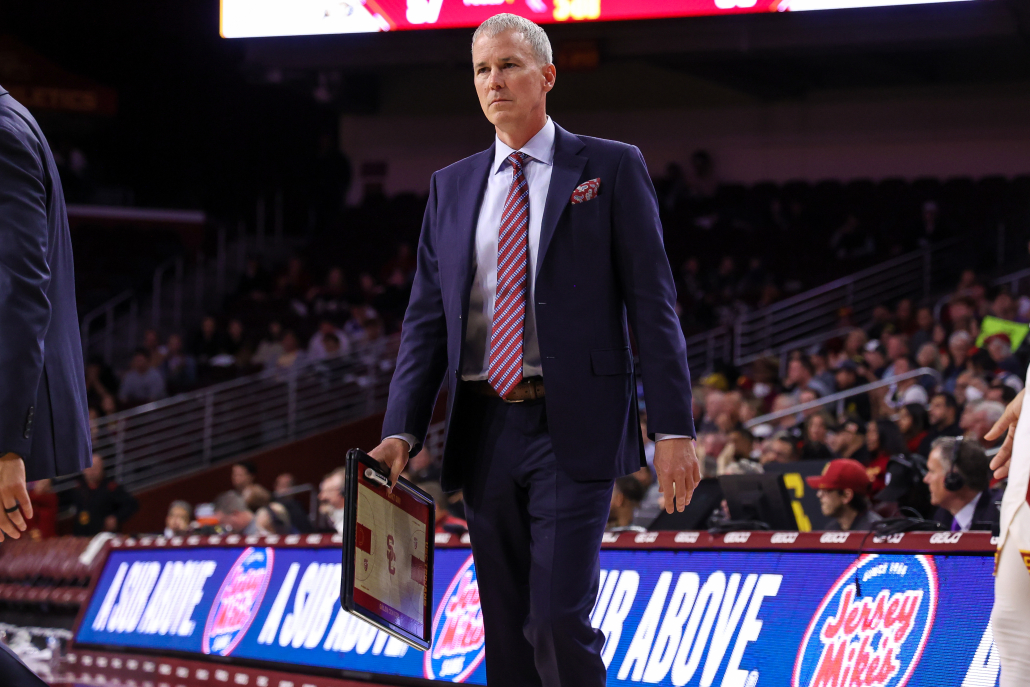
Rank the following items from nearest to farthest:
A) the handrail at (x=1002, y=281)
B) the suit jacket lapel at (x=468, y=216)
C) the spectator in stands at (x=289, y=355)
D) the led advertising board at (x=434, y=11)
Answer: the suit jacket lapel at (x=468, y=216)
the led advertising board at (x=434, y=11)
the handrail at (x=1002, y=281)
the spectator in stands at (x=289, y=355)

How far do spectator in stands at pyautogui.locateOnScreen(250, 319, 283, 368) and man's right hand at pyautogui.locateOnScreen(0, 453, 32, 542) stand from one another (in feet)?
39.6

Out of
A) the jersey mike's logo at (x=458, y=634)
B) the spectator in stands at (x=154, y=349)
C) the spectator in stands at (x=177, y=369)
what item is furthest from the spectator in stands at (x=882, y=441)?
the spectator in stands at (x=154, y=349)

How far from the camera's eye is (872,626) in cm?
389

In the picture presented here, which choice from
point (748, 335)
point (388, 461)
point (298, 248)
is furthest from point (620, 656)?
point (298, 248)

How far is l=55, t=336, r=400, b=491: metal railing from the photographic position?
13.5 metres

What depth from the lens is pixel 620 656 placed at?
4.52 meters

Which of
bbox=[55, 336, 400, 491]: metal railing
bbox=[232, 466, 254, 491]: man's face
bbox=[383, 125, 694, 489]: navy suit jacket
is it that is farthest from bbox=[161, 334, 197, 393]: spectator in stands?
bbox=[383, 125, 694, 489]: navy suit jacket

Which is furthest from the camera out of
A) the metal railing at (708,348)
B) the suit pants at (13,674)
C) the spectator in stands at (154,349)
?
the spectator in stands at (154,349)

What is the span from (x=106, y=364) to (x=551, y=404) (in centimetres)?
1312

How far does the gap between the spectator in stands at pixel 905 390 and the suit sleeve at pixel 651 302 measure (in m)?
6.46

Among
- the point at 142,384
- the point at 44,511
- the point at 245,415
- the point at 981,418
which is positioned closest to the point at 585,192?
the point at 981,418

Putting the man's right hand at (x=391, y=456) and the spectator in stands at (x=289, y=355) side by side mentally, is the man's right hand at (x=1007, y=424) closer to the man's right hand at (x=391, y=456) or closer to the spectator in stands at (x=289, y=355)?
the man's right hand at (x=391, y=456)

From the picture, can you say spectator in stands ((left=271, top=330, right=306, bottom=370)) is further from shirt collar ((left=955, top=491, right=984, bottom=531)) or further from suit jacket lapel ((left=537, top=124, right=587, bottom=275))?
suit jacket lapel ((left=537, top=124, right=587, bottom=275))

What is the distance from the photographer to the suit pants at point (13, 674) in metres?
2.33
